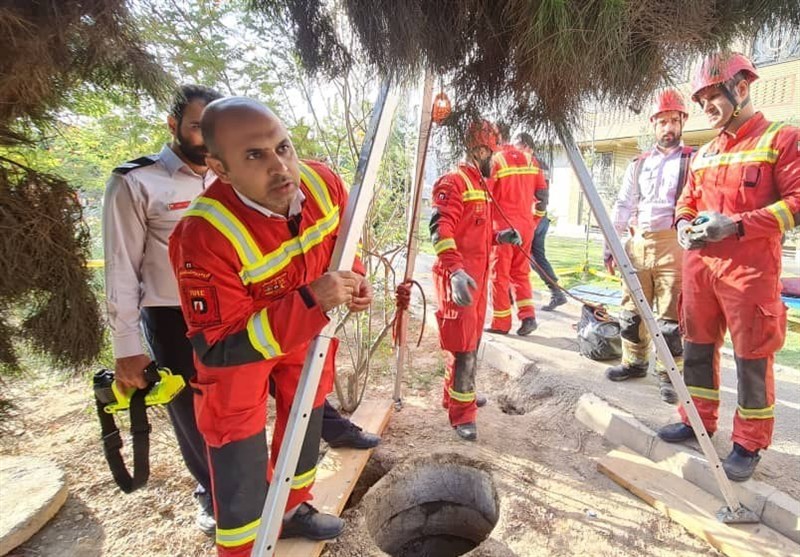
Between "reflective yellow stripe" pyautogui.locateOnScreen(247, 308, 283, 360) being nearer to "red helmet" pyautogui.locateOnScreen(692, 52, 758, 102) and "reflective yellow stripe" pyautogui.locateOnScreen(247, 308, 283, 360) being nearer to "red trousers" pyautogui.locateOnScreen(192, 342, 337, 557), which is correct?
"red trousers" pyautogui.locateOnScreen(192, 342, 337, 557)

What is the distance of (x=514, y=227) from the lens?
4.36 meters

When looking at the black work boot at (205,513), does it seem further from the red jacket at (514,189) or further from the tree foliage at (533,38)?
the red jacket at (514,189)

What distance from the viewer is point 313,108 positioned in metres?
2.79

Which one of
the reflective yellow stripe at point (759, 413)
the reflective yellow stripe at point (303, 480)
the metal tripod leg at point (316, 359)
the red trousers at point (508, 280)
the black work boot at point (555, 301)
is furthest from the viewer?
the black work boot at point (555, 301)

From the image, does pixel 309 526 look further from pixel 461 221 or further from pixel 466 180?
pixel 466 180

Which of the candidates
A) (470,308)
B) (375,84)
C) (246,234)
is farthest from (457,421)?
(375,84)

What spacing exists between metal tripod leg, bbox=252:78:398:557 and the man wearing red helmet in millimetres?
2531

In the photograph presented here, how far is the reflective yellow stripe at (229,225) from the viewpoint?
1.45m

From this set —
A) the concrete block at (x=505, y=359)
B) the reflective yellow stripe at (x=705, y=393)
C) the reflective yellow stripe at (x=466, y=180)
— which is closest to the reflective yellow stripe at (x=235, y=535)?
the reflective yellow stripe at (x=466, y=180)

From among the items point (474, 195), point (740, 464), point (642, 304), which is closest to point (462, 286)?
point (474, 195)

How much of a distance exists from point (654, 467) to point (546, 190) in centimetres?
→ 316

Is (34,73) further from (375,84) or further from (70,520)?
(70,520)

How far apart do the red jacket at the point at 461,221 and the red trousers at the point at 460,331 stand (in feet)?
0.22

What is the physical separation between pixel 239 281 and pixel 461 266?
158cm
